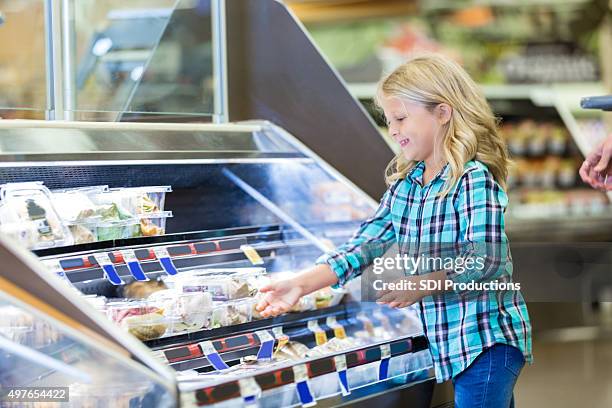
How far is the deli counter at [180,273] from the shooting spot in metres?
1.84

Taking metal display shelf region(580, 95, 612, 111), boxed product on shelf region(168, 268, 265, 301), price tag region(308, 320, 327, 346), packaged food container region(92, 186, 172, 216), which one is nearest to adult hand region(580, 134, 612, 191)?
metal display shelf region(580, 95, 612, 111)

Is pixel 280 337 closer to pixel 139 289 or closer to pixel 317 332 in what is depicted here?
pixel 317 332

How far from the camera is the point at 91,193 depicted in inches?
98.1

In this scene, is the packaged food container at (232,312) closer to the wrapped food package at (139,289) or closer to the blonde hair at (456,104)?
the wrapped food package at (139,289)

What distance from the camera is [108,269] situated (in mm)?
2375

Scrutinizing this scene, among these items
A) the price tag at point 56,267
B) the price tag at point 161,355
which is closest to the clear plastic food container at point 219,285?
the price tag at point 161,355

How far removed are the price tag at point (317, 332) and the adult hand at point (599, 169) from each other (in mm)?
904

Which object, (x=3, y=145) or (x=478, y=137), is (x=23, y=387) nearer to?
(x=3, y=145)

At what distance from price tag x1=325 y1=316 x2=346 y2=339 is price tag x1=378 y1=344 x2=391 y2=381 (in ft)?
1.04

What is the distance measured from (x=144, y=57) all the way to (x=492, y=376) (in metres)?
1.57

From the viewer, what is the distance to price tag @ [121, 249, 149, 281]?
2.42 meters

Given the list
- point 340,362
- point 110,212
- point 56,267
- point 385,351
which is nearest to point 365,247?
point 385,351

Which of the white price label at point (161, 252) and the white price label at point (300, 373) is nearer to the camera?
the white price label at point (300, 373)

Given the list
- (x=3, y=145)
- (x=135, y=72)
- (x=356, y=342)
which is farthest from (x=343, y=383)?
(x=135, y=72)
